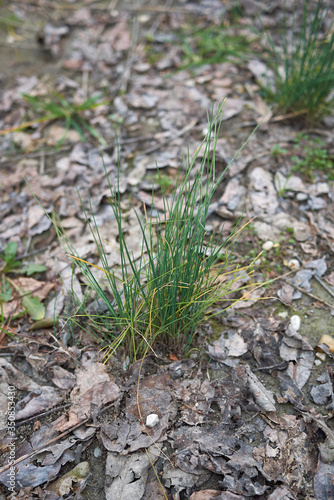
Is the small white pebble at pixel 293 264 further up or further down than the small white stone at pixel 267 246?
further down

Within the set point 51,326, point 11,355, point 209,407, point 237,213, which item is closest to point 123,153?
point 237,213

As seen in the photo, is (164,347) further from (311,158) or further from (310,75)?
(310,75)

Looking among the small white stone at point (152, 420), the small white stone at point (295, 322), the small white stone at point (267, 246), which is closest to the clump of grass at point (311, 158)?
the small white stone at point (267, 246)

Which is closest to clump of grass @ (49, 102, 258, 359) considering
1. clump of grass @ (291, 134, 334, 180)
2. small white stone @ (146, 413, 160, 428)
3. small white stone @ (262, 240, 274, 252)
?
small white stone @ (146, 413, 160, 428)

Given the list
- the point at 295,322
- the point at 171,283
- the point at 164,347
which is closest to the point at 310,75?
the point at 295,322

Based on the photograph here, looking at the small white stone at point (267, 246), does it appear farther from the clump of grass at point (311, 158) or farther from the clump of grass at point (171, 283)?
the clump of grass at point (311, 158)

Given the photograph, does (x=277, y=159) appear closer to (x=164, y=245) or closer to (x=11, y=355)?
(x=164, y=245)

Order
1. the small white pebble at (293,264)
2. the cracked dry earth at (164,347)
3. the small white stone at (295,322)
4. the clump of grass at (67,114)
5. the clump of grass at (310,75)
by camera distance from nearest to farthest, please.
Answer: the cracked dry earth at (164,347) < the small white stone at (295,322) < the small white pebble at (293,264) < the clump of grass at (310,75) < the clump of grass at (67,114)
